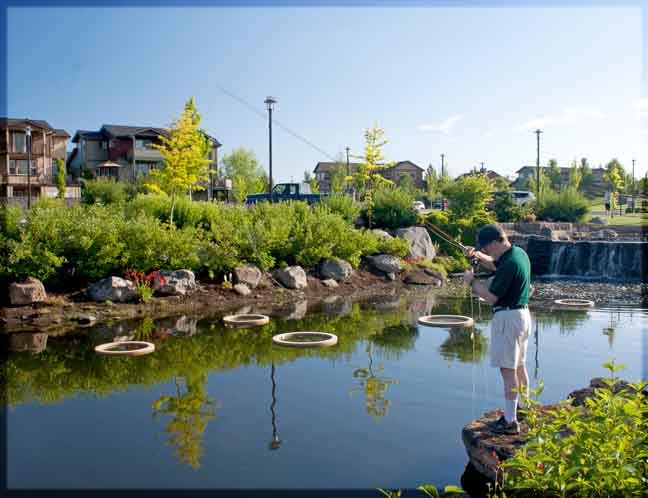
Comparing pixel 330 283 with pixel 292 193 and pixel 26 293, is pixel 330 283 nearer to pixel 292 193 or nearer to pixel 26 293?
pixel 26 293

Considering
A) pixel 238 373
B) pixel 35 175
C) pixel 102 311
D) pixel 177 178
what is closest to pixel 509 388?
pixel 238 373

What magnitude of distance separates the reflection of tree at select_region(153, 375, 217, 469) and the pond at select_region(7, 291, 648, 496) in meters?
0.02

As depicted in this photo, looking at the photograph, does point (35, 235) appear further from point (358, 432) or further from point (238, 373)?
point (358, 432)

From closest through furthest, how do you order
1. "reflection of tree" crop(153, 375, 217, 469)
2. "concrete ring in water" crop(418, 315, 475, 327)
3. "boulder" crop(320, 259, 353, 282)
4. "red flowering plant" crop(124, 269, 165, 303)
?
"reflection of tree" crop(153, 375, 217, 469) < "concrete ring in water" crop(418, 315, 475, 327) < "red flowering plant" crop(124, 269, 165, 303) < "boulder" crop(320, 259, 353, 282)

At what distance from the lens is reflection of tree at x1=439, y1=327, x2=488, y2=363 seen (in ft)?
29.2

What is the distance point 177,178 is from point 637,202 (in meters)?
48.1

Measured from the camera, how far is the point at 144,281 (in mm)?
13016

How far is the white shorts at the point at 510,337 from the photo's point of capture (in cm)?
502

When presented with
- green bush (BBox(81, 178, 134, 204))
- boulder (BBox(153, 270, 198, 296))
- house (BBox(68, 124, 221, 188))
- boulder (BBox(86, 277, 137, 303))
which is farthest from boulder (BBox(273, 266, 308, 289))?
house (BBox(68, 124, 221, 188))

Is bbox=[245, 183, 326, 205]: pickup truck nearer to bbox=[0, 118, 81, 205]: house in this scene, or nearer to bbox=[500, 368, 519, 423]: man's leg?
bbox=[0, 118, 81, 205]: house

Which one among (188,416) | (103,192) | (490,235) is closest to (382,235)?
(188,416)

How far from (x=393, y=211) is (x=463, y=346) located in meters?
13.3

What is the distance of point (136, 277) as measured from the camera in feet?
42.6

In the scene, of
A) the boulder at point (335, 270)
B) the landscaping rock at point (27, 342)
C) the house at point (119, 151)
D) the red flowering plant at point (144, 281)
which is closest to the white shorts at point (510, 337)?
the landscaping rock at point (27, 342)
